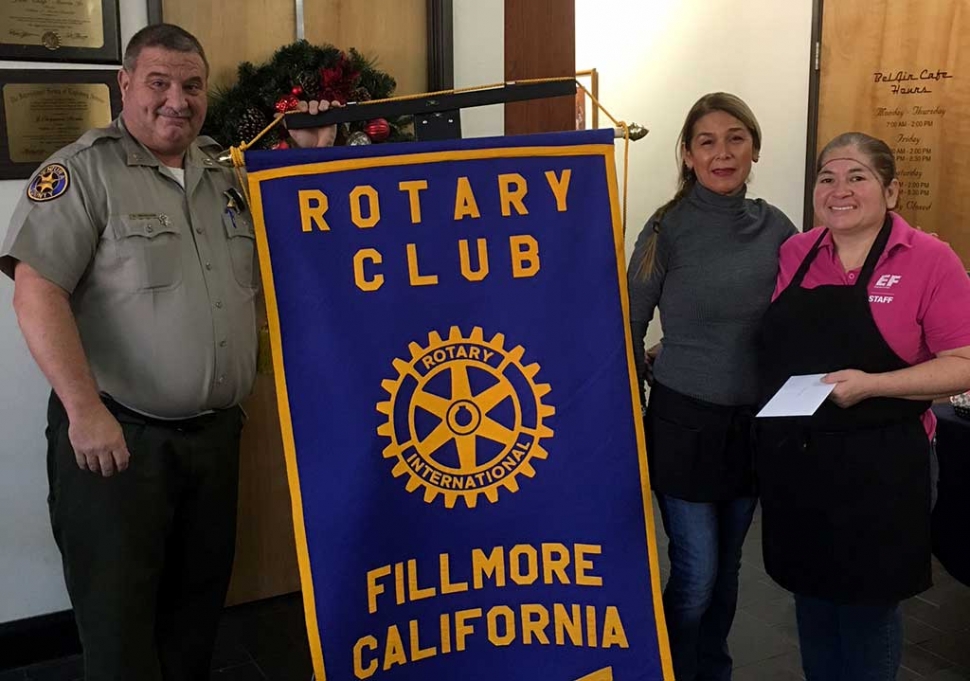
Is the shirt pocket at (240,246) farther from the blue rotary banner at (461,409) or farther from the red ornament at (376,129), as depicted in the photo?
the red ornament at (376,129)

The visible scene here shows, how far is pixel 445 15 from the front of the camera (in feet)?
9.73

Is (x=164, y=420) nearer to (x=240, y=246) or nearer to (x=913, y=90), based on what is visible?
(x=240, y=246)

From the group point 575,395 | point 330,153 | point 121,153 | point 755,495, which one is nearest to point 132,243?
point 121,153

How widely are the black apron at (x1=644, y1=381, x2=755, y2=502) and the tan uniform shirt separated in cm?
91

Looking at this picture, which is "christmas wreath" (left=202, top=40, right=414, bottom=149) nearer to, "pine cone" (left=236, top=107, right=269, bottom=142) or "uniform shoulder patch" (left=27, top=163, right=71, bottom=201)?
"pine cone" (left=236, top=107, right=269, bottom=142)

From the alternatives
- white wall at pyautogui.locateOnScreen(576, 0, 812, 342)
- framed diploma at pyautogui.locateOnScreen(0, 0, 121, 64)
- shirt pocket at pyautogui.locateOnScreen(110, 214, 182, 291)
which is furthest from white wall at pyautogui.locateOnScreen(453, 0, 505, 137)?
shirt pocket at pyautogui.locateOnScreen(110, 214, 182, 291)

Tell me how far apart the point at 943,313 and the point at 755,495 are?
0.54 meters

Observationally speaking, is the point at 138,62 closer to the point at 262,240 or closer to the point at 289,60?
the point at 262,240

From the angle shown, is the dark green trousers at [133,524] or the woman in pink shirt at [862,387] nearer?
the woman in pink shirt at [862,387]

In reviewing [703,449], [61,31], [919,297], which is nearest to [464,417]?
[703,449]

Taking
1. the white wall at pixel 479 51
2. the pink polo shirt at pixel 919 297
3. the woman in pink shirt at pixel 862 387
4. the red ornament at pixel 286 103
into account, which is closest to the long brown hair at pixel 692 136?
the woman in pink shirt at pixel 862 387

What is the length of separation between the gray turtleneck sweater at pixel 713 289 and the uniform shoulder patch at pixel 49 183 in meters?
1.14

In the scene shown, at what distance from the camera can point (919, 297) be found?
5.65 ft

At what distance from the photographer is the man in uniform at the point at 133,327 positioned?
1768 millimetres
